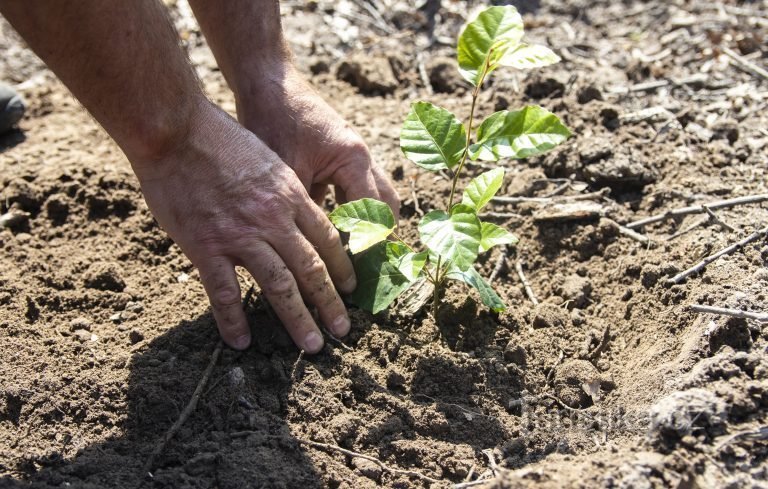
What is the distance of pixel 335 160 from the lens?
2.46 m

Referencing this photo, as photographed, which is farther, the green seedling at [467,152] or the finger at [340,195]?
the finger at [340,195]

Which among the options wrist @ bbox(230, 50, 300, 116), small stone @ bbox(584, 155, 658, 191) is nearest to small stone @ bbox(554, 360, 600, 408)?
small stone @ bbox(584, 155, 658, 191)

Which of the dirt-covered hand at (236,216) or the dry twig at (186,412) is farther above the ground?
the dirt-covered hand at (236,216)

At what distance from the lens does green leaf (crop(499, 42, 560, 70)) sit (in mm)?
1943

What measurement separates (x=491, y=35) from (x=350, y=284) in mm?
905

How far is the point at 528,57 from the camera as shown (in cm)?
196

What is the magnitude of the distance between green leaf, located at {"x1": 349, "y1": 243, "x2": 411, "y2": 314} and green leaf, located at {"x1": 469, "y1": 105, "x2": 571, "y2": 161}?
1.49 feet

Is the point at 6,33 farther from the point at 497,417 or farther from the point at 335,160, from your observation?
the point at 497,417

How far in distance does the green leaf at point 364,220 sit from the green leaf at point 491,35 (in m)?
0.49

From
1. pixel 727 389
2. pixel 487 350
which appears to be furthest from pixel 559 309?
pixel 727 389

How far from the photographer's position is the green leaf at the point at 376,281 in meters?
2.29

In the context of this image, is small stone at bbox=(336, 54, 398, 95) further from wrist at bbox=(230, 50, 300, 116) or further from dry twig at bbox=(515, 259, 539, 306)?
dry twig at bbox=(515, 259, 539, 306)

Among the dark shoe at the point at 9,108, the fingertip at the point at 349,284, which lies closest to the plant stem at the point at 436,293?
the fingertip at the point at 349,284

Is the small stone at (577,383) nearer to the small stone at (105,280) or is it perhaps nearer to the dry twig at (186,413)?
the dry twig at (186,413)
